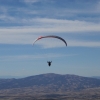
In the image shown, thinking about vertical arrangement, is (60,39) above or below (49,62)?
above

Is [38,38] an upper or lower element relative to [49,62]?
upper
